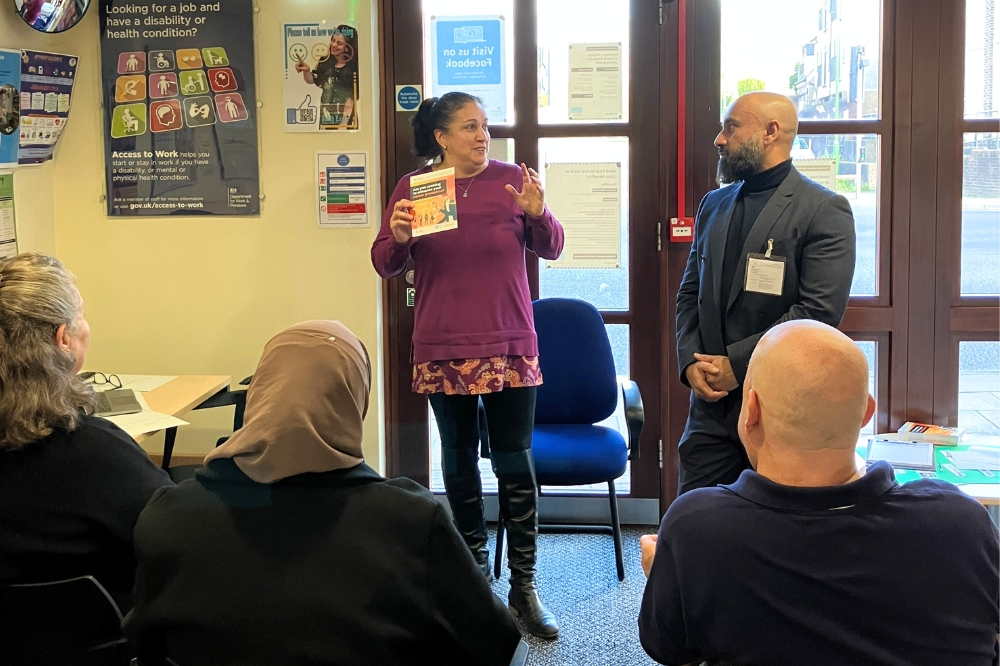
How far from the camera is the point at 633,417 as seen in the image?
2.97 m

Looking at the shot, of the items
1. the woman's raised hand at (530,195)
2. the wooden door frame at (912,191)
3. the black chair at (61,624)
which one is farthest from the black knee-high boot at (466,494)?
the black chair at (61,624)

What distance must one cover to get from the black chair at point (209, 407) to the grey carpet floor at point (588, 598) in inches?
42.9

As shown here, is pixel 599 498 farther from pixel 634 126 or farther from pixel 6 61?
pixel 6 61

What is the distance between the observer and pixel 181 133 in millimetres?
3322

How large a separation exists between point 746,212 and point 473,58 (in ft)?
4.54

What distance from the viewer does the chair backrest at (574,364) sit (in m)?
3.24

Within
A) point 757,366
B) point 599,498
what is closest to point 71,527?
point 757,366

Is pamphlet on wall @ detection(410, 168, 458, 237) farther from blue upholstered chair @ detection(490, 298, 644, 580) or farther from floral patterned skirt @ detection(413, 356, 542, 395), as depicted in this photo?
blue upholstered chair @ detection(490, 298, 644, 580)

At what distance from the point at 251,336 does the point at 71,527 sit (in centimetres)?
189

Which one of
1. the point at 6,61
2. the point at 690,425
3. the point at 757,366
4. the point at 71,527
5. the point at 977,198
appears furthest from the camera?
the point at 977,198

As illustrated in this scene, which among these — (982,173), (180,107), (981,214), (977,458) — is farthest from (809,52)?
(180,107)

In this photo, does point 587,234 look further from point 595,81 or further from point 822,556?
point 822,556

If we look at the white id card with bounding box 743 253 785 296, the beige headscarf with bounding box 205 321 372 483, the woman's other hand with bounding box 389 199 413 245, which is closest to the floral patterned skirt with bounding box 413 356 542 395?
the woman's other hand with bounding box 389 199 413 245

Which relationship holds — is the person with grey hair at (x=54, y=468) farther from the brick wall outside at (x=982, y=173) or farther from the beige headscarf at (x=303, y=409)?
the brick wall outside at (x=982, y=173)
